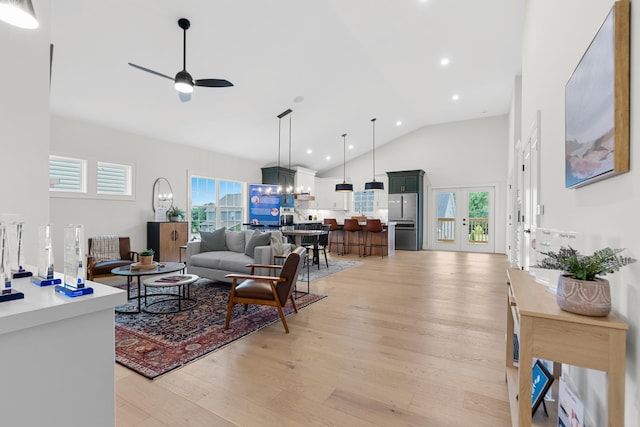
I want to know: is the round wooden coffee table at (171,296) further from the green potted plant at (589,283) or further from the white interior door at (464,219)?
the white interior door at (464,219)

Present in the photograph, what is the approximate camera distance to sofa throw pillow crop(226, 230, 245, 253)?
5.28 meters

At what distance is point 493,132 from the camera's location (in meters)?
9.27

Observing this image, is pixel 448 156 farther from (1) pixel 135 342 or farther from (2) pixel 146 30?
(1) pixel 135 342

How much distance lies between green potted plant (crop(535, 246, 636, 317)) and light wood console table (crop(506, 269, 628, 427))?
0.04 m

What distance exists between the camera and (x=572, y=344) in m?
1.16

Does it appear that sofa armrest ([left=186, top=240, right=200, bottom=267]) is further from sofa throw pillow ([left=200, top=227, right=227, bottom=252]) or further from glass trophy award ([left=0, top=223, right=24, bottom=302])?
glass trophy award ([left=0, top=223, right=24, bottom=302])

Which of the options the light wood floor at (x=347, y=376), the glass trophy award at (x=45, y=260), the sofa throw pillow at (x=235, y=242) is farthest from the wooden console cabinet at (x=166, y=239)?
the glass trophy award at (x=45, y=260)

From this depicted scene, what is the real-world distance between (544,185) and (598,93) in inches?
68.3

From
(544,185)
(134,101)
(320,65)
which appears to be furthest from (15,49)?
(320,65)

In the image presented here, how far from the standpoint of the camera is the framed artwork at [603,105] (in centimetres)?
119

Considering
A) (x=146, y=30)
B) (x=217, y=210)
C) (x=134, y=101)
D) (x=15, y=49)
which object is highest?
(x=146, y=30)

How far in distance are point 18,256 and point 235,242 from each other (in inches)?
155

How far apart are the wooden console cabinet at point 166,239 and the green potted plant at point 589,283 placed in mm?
6476

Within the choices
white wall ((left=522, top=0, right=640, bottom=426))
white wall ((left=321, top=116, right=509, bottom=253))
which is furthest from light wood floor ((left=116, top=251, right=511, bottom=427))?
white wall ((left=321, top=116, right=509, bottom=253))
